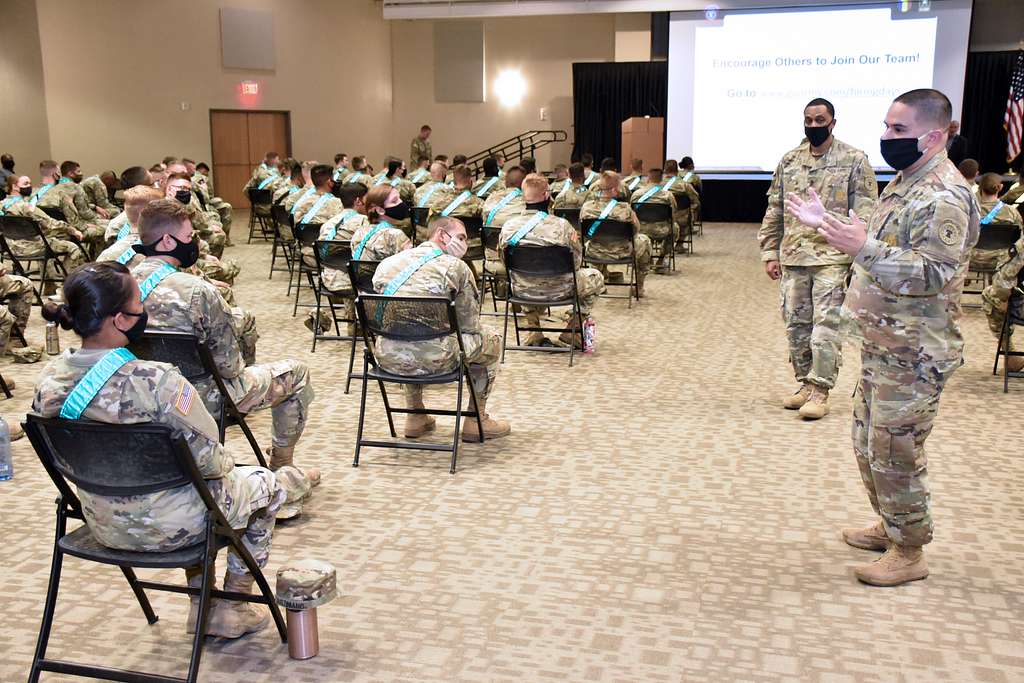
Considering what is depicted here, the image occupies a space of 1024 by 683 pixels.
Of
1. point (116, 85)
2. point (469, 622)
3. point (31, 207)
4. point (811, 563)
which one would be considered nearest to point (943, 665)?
point (811, 563)

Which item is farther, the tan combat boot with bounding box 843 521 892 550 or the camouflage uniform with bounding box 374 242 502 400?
the camouflage uniform with bounding box 374 242 502 400

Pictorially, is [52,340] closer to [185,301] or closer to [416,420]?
[416,420]

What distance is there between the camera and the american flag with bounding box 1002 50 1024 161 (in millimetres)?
14281

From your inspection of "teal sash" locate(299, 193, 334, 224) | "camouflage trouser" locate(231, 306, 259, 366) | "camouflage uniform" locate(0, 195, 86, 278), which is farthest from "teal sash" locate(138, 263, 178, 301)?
"camouflage uniform" locate(0, 195, 86, 278)

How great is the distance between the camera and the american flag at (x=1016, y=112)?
562 inches

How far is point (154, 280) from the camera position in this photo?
3547 mm

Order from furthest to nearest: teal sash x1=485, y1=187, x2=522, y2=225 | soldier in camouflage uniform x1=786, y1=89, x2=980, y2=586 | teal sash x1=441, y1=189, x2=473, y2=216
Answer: teal sash x1=441, y1=189, x2=473, y2=216 → teal sash x1=485, y1=187, x2=522, y2=225 → soldier in camouflage uniform x1=786, y1=89, x2=980, y2=586

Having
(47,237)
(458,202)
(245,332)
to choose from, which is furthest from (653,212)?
(245,332)

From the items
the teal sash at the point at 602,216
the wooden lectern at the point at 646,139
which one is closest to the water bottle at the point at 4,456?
the teal sash at the point at 602,216

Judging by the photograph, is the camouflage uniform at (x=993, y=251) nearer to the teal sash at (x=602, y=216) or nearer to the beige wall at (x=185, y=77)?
the teal sash at (x=602, y=216)

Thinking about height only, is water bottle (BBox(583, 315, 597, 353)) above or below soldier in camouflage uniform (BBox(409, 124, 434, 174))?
below

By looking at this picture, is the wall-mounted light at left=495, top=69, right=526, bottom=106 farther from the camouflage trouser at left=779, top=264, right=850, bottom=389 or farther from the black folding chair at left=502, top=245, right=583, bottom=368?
the camouflage trouser at left=779, top=264, right=850, bottom=389

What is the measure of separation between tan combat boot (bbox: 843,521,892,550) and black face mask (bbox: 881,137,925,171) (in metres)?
1.33

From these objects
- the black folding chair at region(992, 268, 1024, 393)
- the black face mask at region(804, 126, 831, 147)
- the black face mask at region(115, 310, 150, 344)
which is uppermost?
the black face mask at region(804, 126, 831, 147)
